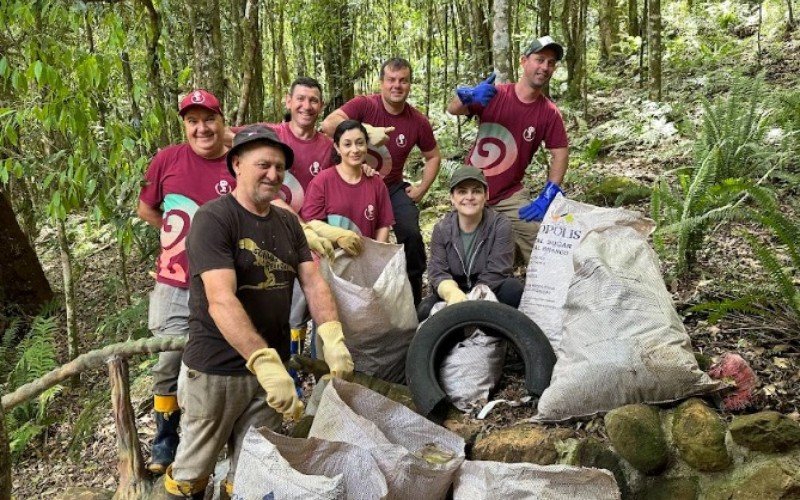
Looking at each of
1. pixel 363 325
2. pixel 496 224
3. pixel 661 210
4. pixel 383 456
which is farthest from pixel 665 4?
pixel 383 456

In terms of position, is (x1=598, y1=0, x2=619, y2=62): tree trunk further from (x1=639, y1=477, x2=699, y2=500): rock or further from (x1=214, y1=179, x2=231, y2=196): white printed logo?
(x1=639, y1=477, x2=699, y2=500): rock

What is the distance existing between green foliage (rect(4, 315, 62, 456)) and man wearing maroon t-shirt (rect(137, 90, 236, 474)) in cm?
293

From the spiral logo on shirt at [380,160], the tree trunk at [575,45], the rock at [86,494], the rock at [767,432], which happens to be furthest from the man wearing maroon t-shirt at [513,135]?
the tree trunk at [575,45]

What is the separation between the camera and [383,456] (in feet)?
7.91

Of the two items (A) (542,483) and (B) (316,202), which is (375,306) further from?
(A) (542,483)

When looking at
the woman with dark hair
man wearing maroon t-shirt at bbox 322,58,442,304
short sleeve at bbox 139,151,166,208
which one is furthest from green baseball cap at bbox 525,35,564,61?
short sleeve at bbox 139,151,166,208

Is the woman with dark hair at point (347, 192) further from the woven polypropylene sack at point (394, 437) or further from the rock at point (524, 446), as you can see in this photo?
the rock at point (524, 446)

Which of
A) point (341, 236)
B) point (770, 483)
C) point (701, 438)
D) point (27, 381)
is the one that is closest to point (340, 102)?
point (27, 381)

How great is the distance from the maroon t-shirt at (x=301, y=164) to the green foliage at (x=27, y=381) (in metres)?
3.21

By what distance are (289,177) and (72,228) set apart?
8915 mm

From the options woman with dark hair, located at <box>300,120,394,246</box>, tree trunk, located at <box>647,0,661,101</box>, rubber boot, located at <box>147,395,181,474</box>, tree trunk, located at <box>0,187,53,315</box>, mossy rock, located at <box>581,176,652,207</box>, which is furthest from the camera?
tree trunk, located at <box>647,0,661,101</box>

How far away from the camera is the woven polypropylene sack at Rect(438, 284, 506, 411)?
128 inches

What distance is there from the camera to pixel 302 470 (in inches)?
91.2

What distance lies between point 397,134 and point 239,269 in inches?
92.4
